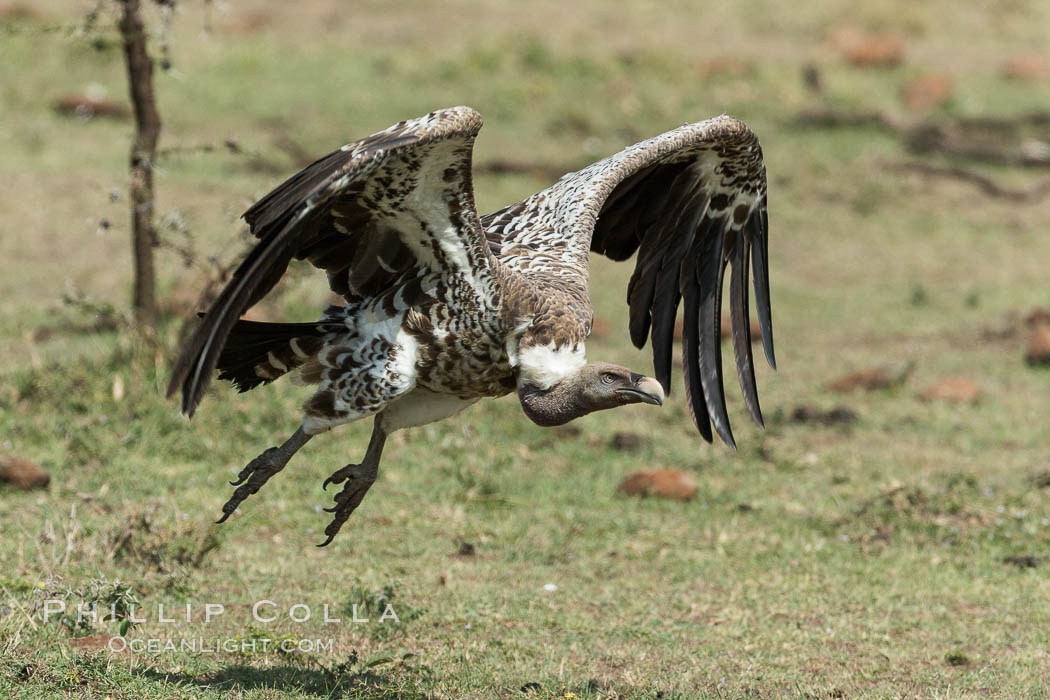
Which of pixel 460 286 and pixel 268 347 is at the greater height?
pixel 460 286

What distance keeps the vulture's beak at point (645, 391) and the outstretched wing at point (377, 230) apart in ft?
Answer: 2.16

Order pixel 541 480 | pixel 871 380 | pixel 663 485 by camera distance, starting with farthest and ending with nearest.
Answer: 1. pixel 871 380
2. pixel 541 480
3. pixel 663 485

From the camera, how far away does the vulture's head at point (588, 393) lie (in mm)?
4910

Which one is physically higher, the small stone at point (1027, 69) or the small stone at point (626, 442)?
the small stone at point (1027, 69)

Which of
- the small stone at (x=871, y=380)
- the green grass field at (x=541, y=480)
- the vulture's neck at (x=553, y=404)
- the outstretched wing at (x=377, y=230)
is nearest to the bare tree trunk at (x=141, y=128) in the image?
the green grass field at (x=541, y=480)

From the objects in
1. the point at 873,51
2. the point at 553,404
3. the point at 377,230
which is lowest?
the point at 553,404

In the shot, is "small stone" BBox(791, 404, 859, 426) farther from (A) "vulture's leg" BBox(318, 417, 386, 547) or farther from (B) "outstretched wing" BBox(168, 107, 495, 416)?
(B) "outstretched wing" BBox(168, 107, 495, 416)

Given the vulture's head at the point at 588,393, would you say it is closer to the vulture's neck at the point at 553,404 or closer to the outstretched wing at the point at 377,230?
the vulture's neck at the point at 553,404

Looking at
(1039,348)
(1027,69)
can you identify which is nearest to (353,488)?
(1039,348)

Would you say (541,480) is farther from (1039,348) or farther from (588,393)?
(1039,348)

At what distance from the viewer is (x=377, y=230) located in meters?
5.05

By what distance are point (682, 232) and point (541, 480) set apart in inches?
84.0

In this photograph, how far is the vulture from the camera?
177 inches

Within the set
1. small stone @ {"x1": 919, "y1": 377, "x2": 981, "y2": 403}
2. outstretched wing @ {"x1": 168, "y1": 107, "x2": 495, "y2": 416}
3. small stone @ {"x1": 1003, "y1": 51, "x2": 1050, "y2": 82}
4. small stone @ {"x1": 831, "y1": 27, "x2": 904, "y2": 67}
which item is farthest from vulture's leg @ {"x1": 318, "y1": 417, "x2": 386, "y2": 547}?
small stone @ {"x1": 1003, "y1": 51, "x2": 1050, "y2": 82}
